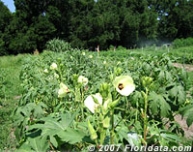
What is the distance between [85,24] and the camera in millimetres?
33062

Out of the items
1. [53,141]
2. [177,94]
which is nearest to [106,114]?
[53,141]

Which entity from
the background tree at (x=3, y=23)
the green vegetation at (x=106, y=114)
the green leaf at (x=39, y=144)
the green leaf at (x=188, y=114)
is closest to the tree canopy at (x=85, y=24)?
the background tree at (x=3, y=23)

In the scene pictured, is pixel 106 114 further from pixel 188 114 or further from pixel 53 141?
pixel 188 114

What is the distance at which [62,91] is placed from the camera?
151cm

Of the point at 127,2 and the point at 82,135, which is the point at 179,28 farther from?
the point at 82,135

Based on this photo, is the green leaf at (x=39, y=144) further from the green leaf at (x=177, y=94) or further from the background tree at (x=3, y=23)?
the background tree at (x=3, y=23)

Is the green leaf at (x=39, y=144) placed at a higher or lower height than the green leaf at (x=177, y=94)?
lower

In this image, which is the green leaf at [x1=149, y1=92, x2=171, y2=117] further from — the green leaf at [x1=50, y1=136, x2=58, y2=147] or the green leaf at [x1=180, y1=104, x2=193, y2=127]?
the green leaf at [x1=50, y1=136, x2=58, y2=147]

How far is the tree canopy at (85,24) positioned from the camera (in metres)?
28.4

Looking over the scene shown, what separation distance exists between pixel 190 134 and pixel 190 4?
44.0 metres

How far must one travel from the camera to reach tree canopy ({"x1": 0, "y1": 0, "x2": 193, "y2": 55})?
93.2 ft

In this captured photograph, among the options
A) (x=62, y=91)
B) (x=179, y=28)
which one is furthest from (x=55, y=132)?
(x=179, y=28)

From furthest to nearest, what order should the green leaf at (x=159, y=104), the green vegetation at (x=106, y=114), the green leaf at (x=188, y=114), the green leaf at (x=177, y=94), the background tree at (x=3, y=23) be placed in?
the background tree at (x=3, y=23) → the green leaf at (x=177, y=94) → the green leaf at (x=159, y=104) → the green leaf at (x=188, y=114) → the green vegetation at (x=106, y=114)

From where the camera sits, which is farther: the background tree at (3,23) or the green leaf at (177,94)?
the background tree at (3,23)
